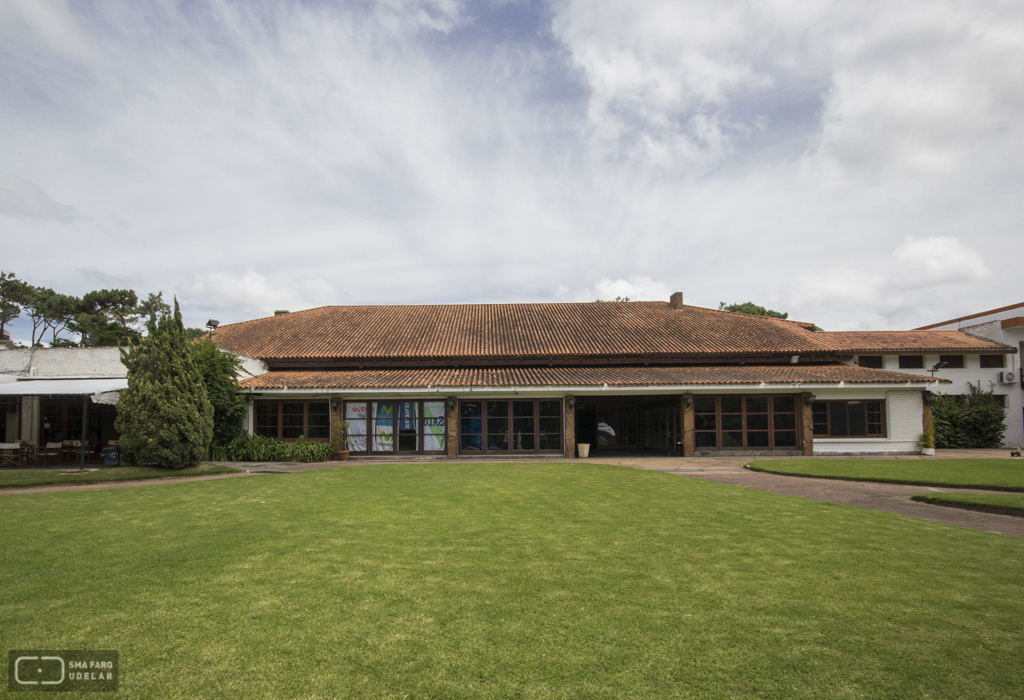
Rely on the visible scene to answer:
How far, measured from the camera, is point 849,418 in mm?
21344

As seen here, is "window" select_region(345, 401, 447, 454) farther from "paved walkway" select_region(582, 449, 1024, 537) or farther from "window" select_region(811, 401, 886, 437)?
"window" select_region(811, 401, 886, 437)

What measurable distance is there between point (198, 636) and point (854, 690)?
15.4 feet

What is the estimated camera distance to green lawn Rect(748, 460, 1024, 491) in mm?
12719

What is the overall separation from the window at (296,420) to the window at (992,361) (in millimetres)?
32152

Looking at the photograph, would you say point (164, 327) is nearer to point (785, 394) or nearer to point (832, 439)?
point (785, 394)

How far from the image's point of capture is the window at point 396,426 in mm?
21281

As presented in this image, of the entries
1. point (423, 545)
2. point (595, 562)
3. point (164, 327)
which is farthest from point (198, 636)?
point (164, 327)

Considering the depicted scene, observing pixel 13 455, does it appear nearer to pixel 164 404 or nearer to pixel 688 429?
pixel 164 404

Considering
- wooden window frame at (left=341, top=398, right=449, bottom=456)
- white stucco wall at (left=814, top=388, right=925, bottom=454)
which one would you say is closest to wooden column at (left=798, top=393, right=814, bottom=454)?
white stucco wall at (left=814, top=388, right=925, bottom=454)

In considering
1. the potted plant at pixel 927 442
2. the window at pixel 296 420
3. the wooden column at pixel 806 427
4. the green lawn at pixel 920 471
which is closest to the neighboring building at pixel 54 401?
the window at pixel 296 420

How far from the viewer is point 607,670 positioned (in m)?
3.76

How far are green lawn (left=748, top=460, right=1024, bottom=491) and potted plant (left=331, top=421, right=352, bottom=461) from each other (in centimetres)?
1411

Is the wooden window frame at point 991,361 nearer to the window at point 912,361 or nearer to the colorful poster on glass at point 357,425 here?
the window at point 912,361
